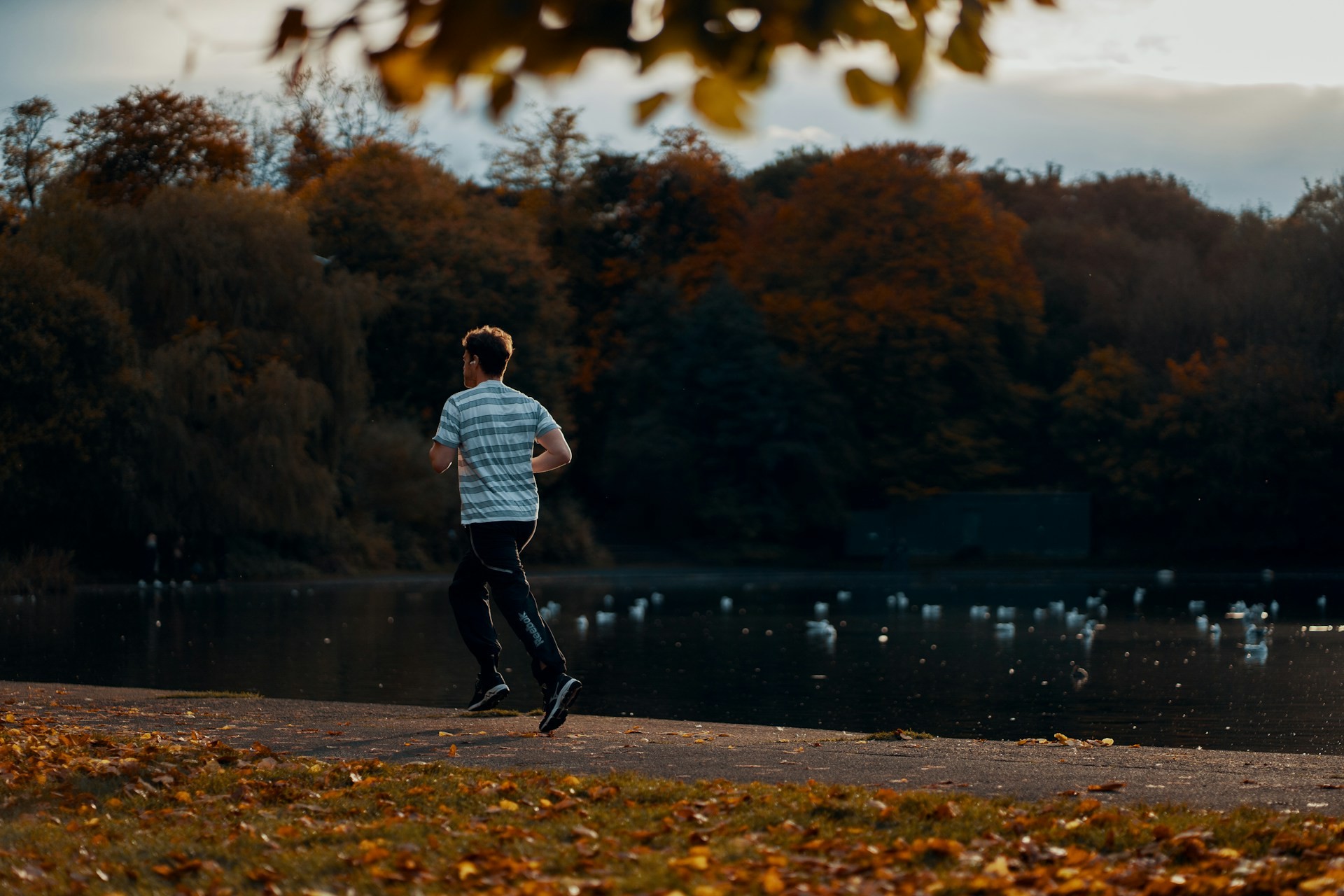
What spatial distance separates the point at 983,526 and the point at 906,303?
8179mm

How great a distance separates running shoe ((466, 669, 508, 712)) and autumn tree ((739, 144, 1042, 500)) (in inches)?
1688

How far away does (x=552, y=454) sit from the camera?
861 centimetres

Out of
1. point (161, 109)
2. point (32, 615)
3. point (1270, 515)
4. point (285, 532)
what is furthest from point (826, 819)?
point (1270, 515)

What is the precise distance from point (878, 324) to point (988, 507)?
7.51 m

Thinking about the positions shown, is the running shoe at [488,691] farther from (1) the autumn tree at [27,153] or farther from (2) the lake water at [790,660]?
(1) the autumn tree at [27,153]

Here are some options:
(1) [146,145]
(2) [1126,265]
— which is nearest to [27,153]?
(1) [146,145]

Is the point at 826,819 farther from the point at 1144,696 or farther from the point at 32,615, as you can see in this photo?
the point at 32,615

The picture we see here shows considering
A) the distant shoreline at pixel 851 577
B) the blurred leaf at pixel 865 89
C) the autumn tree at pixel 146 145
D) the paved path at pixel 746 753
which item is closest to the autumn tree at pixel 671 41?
the blurred leaf at pixel 865 89

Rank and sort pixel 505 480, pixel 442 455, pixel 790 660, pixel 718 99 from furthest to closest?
pixel 790 660, pixel 505 480, pixel 442 455, pixel 718 99

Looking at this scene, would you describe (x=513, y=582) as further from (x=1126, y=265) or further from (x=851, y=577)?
(x=1126, y=265)

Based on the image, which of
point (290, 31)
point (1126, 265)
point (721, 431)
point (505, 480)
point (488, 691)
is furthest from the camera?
point (1126, 265)

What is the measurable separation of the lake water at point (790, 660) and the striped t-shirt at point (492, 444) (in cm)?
518

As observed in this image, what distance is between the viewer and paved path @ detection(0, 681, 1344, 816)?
6602 millimetres

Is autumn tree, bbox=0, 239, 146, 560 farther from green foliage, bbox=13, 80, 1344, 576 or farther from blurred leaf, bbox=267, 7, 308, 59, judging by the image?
blurred leaf, bbox=267, 7, 308, 59
